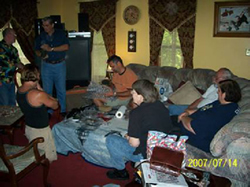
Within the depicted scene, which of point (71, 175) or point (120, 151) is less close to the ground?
point (120, 151)

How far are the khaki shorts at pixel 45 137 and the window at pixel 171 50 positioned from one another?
373 centimetres

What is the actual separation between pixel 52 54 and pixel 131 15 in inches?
99.1

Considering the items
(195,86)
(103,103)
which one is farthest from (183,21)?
(103,103)

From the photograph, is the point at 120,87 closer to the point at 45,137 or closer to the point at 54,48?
the point at 54,48

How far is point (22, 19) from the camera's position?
514 centimetres

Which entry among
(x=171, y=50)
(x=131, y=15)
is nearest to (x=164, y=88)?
(x=171, y=50)

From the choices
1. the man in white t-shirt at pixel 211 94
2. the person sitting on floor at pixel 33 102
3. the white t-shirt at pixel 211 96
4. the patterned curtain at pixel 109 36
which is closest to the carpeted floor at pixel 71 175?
the person sitting on floor at pixel 33 102

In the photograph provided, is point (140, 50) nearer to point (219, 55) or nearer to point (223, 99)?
point (219, 55)

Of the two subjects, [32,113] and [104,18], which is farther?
[104,18]

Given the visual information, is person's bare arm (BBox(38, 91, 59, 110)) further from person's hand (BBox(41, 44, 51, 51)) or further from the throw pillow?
the throw pillow

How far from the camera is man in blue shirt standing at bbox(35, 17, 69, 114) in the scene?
3.86 meters

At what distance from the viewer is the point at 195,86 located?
12.6 ft

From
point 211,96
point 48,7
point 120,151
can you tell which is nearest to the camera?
point 120,151

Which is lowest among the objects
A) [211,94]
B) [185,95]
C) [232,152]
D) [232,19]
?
[232,152]
